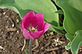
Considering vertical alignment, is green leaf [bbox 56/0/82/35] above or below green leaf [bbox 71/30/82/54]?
above

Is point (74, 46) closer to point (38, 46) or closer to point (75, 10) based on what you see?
point (75, 10)

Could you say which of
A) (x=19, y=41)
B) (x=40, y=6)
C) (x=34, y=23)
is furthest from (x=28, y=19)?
(x=19, y=41)

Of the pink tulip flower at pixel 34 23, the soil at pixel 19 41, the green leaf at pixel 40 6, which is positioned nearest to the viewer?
the pink tulip flower at pixel 34 23

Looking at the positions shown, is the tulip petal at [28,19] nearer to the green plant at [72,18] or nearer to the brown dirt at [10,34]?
the green plant at [72,18]

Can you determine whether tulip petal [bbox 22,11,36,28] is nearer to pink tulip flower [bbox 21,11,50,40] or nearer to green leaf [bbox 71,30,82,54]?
pink tulip flower [bbox 21,11,50,40]

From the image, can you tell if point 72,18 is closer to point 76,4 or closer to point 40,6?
point 76,4

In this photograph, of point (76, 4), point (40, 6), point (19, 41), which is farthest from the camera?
A: point (19, 41)

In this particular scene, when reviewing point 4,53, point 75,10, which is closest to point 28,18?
point 75,10

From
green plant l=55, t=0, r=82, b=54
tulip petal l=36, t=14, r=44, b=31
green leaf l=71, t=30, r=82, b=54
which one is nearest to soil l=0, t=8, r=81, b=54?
green plant l=55, t=0, r=82, b=54

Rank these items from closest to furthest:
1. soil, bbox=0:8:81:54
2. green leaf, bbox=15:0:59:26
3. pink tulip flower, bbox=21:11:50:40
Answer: pink tulip flower, bbox=21:11:50:40 → green leaf, bbox=15:0:59:26 → soil, bbox=0:8:81:54

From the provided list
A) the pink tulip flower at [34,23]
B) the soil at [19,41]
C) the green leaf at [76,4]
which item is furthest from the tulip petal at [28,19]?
the soil at [19,41]
